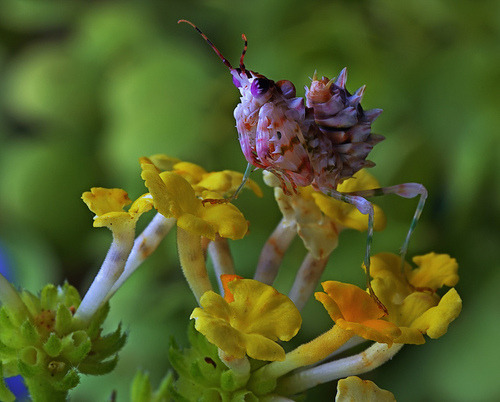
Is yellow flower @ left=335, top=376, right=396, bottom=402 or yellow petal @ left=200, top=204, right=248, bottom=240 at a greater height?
yellow petal @ left=200, top=204, right=248, bottom=240

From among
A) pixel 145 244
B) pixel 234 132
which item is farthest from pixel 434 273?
pixel 234 132

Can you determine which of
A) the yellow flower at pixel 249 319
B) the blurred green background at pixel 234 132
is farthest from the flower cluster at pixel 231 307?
the blurred green background at pixel 234 132

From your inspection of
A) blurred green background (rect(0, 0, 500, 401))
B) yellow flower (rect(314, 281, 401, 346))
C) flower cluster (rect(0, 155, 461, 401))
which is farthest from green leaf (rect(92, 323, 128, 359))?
blurred green background (rect(0, 0, 500, 401))

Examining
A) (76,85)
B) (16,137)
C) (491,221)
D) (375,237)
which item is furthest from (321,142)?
(16,137)

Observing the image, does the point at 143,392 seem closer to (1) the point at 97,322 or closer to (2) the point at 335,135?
(1) the point at 97,322

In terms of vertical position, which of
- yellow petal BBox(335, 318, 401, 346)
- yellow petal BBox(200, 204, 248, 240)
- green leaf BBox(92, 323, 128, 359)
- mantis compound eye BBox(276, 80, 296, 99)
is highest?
mantis compound eye BBox(276, 80, 296, 99)

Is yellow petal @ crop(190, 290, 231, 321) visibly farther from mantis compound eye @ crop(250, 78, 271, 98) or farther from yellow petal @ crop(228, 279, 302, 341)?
mantis compound eye @ crop(250, 78, 271, 98)
